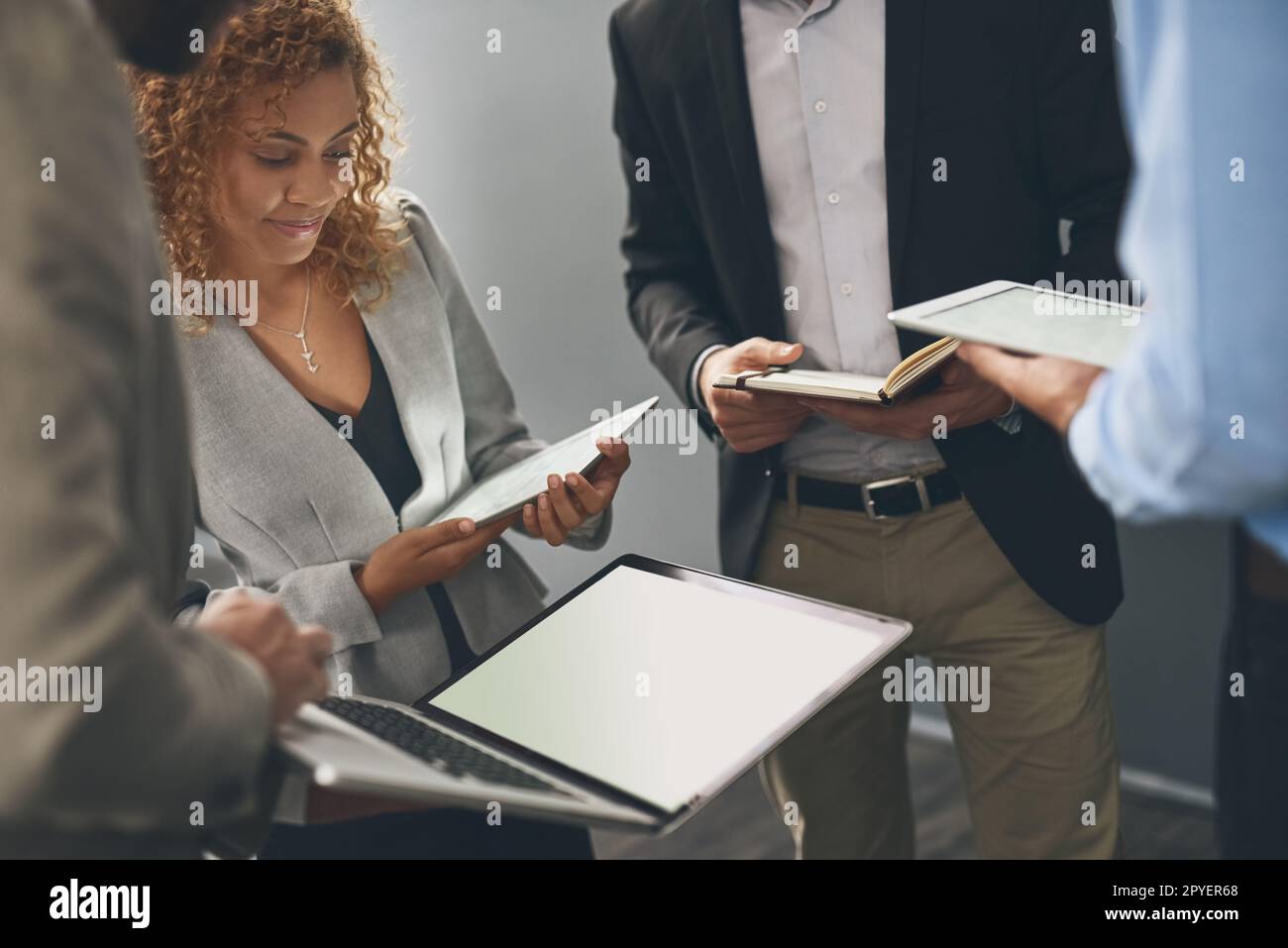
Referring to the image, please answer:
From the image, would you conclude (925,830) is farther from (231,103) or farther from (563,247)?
(231,103)

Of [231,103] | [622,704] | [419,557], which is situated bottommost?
[622,704]

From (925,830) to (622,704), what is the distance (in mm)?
1548

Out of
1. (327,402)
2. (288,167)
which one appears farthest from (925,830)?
(288,167)

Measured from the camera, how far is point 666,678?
1.10 meters

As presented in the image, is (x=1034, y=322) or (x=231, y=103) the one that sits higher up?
(x=231, y=103)

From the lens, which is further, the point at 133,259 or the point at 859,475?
the point at 859,475

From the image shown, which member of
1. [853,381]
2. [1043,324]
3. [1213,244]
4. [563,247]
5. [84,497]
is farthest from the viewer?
[563,247]

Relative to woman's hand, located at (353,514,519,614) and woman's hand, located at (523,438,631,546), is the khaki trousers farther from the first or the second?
woman's hand, located at (353,514,519,614)

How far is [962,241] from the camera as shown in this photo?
1.44 m

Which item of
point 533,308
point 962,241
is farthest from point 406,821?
point 533,308

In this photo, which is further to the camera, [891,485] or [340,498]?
[891,485]

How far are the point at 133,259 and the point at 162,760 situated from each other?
298mm
